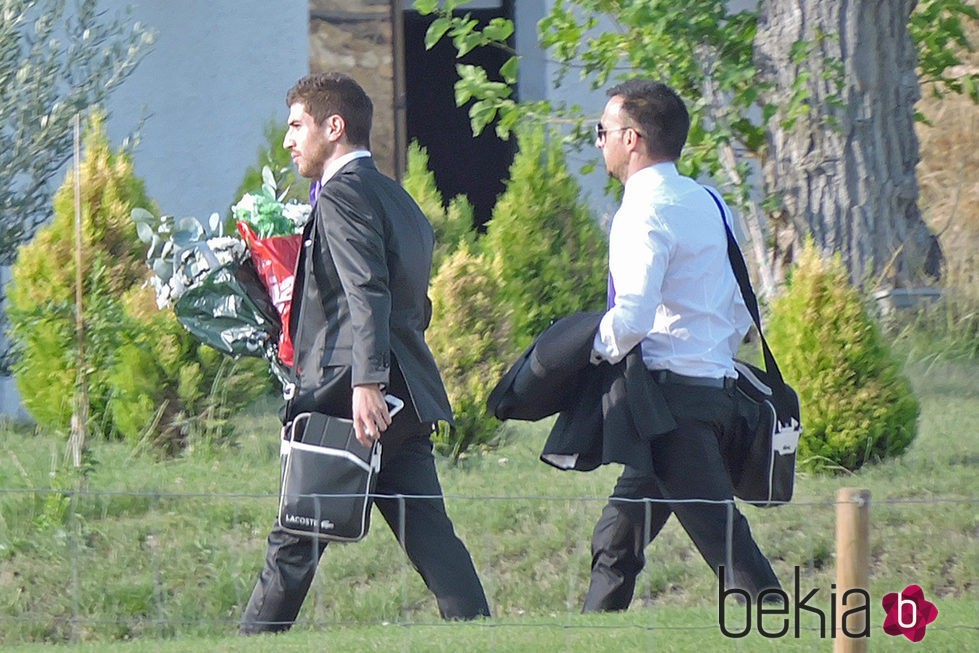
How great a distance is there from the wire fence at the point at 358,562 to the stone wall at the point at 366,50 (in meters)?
4.56

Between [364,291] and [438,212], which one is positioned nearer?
[364,291]

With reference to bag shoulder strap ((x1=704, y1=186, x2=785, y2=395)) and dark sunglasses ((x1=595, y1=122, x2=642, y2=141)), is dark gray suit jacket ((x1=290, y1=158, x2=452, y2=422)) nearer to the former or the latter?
dark sunglasses ((x1=595, y1=122, x2=642, y2=141))

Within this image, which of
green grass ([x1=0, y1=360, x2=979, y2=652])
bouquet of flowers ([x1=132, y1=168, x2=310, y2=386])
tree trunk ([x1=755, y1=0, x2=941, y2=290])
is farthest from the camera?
tree trunk ([x1=755, y1=0, x2=941, y2=290])

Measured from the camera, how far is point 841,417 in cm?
725

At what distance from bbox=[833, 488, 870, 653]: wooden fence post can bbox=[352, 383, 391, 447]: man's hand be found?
1.42m

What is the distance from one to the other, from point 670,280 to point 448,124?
10617mm

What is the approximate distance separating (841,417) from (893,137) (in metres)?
2.23

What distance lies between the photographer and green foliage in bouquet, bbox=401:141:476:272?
376 inches

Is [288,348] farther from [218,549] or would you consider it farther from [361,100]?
[218,549]

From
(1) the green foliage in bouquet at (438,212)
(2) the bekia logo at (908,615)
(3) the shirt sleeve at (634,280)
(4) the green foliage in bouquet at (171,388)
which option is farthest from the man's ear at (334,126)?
(1) the green foliage in bouquet at (438,212)

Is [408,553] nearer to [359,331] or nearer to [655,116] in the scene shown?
[359,331]

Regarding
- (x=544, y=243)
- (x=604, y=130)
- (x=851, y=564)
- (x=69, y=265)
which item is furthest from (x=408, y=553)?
(x=544, y=243)

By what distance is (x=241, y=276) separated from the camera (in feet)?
17.1

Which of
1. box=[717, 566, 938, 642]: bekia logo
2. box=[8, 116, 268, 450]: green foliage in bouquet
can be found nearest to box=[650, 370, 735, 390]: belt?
box=[717, 566, 938, 642]: bekia logo
